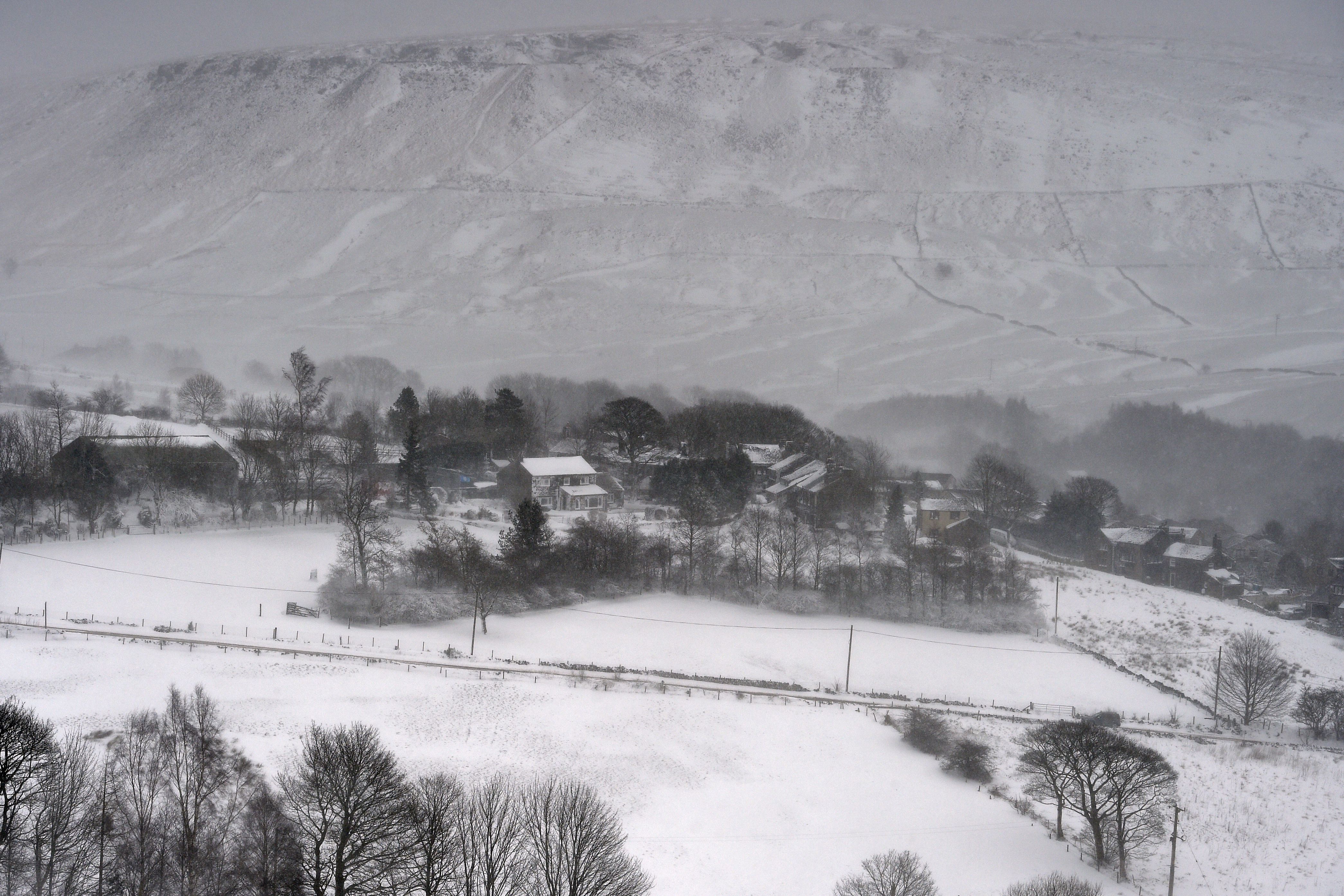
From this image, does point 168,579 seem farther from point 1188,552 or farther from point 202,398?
point 1188,552

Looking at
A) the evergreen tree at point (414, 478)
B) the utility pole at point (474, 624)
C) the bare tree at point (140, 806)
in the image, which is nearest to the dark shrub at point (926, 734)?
the utility pole at point (474, 624)

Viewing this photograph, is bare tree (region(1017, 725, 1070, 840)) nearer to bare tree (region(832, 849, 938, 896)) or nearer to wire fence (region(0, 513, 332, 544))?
bare tree (region(832, 849, 938, 896))

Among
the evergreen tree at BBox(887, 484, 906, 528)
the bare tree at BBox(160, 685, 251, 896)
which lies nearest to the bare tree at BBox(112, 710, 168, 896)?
the bare tree at BBox(160, 685, 251, 896)

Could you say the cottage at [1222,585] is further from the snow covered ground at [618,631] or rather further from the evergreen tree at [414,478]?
the evergreen tree at [414,478]

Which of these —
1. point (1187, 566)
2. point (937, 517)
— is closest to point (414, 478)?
point (937, 517)

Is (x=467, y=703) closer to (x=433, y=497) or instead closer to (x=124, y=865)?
(x=124, y=865)

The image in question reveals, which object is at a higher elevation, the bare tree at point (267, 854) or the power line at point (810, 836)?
the bare tree at point (267, 854)

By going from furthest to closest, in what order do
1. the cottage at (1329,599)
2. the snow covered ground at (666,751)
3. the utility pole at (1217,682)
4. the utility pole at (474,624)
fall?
the cottage at (1329,599), the utility pole at (474,624), the utility pole at (1217,682), the snow covered ground at (666,751)
